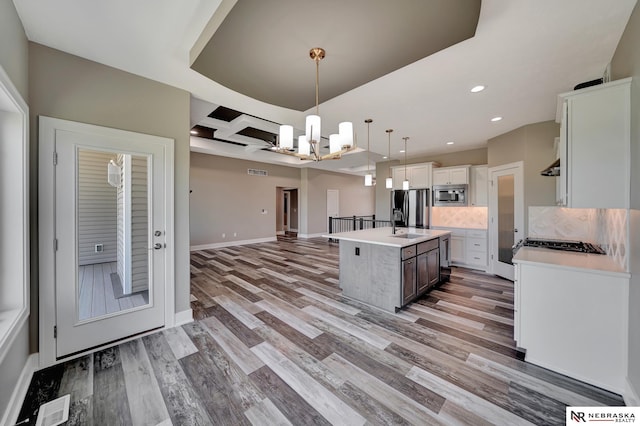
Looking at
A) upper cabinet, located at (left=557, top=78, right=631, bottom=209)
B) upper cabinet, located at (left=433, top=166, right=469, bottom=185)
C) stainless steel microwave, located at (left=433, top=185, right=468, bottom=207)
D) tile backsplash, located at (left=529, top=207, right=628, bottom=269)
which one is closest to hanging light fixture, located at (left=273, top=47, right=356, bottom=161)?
upper cabinet, located at (left=557, top=78, right=631, bottom=209)

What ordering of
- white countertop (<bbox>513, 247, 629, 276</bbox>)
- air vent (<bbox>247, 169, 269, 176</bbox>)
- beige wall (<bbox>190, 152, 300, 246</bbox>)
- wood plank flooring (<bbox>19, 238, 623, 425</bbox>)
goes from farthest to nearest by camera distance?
1. air vent (<bbox>247, 169, 269, 176</bbox>)
2. beige wall (<bbox>190, 152, 300, 246</bbox>)
3. white countertop (<bbox>513, 247, 629, 276</bbox>)
4. wood plank flooring (<bbox>19, 238, 623, 425</bbox>)

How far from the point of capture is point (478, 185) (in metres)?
5.40

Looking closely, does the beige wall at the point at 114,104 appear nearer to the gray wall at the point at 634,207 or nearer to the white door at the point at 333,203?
the gray wall at the point at 634,207

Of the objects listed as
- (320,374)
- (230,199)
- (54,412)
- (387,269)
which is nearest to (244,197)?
(230,199)

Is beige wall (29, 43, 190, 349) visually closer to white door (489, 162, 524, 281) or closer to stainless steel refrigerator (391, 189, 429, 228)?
stainless steel refrigerator (391, 189, 429, 228)

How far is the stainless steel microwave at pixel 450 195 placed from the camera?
5.40 meters

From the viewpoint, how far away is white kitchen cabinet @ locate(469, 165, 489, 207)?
5273 millimetres

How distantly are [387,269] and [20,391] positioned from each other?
11.2 ft

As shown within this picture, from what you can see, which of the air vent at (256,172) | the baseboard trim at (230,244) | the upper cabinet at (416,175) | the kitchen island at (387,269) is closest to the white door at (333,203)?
the baseboard trim at (230,244)

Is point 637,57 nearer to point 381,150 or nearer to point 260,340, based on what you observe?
point 260,340

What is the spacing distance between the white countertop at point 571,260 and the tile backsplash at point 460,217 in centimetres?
302

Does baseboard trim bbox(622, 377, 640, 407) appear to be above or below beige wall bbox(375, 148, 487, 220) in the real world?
below

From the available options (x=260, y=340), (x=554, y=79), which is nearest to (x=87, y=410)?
(x=260, y=340)

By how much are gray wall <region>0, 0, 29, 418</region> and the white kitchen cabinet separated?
22.4 feet
